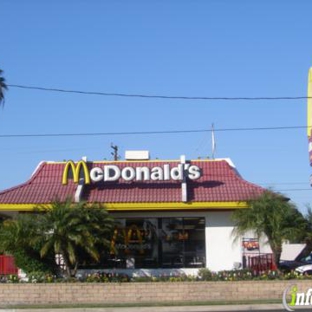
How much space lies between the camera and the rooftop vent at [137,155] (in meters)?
29.0

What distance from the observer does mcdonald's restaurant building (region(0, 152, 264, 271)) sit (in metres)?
26.5

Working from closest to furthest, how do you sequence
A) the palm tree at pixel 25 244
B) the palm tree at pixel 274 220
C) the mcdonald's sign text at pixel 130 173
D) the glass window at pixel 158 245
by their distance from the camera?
the palm tree at pixel 25 244, the palm tree at pixel 274 220, the glass window at pixel 158 245, the mcdonald's sign text at pixel 130 173

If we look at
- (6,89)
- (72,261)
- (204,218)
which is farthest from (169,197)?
(6,89)

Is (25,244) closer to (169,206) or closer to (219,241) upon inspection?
(169,206)

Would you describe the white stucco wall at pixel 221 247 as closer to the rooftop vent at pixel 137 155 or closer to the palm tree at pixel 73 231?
the rooftop vent at pixel 137 155

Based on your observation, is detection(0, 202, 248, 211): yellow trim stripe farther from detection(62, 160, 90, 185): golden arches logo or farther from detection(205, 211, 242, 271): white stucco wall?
detection(62, 160, 90, 185): golden arches logo

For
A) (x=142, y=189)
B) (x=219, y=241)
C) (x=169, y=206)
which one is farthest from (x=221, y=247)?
(x=142, y=189)

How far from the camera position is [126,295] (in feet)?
70.0

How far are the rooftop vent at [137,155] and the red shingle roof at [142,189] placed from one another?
470mm

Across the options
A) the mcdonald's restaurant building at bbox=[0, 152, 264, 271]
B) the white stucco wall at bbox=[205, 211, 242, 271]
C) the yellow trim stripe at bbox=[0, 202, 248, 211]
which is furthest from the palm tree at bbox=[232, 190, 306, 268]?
the white stucco wall at bbox=[205, 211, 242, 271]

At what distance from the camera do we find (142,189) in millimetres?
27156

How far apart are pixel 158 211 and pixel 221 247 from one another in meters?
3.21

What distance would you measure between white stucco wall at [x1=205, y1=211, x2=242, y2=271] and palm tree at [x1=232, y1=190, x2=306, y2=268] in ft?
8.43

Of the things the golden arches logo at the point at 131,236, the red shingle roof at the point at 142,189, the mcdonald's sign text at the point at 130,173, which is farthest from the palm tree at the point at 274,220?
the golden arches logo at the point at 131,236
